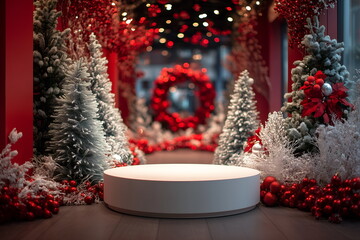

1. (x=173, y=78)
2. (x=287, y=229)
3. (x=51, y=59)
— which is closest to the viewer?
(x=287, y=229)

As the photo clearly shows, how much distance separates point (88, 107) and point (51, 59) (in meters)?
0.93

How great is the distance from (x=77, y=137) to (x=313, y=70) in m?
2.71

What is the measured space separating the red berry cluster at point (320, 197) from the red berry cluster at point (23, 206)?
6.78 ft

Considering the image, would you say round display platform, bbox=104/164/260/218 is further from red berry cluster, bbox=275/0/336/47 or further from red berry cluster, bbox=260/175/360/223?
red berry cluster, bbox=275/0/336/47

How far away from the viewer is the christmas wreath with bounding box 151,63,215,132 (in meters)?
12.8

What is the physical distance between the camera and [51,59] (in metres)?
5.50

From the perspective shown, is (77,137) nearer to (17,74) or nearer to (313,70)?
(17,74)

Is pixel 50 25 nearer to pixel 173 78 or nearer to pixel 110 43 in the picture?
pixel 110 43

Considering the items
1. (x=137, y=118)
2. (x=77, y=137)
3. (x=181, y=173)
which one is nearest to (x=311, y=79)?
(x=181, y=173)

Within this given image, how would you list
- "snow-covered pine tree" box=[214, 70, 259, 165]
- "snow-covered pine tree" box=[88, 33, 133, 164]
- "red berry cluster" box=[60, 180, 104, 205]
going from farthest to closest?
"snow-covered pine tree" box=[214, 70, 259, 165] < "snow-covered pine tree" box=[88, 33, 133, 164] < "red berry cluster" box=[60, 180, 104, 205]

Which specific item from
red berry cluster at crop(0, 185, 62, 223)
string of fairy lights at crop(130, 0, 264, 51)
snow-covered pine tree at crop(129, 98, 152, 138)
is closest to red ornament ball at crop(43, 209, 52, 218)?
red berry cluster at crop(0, 185, 62, 223)

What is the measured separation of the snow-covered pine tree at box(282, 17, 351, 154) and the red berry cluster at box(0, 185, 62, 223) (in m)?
2.59

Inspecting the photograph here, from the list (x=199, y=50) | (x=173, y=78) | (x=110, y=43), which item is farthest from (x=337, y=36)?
(x=199, y=50)

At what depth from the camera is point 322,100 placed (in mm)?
4824
